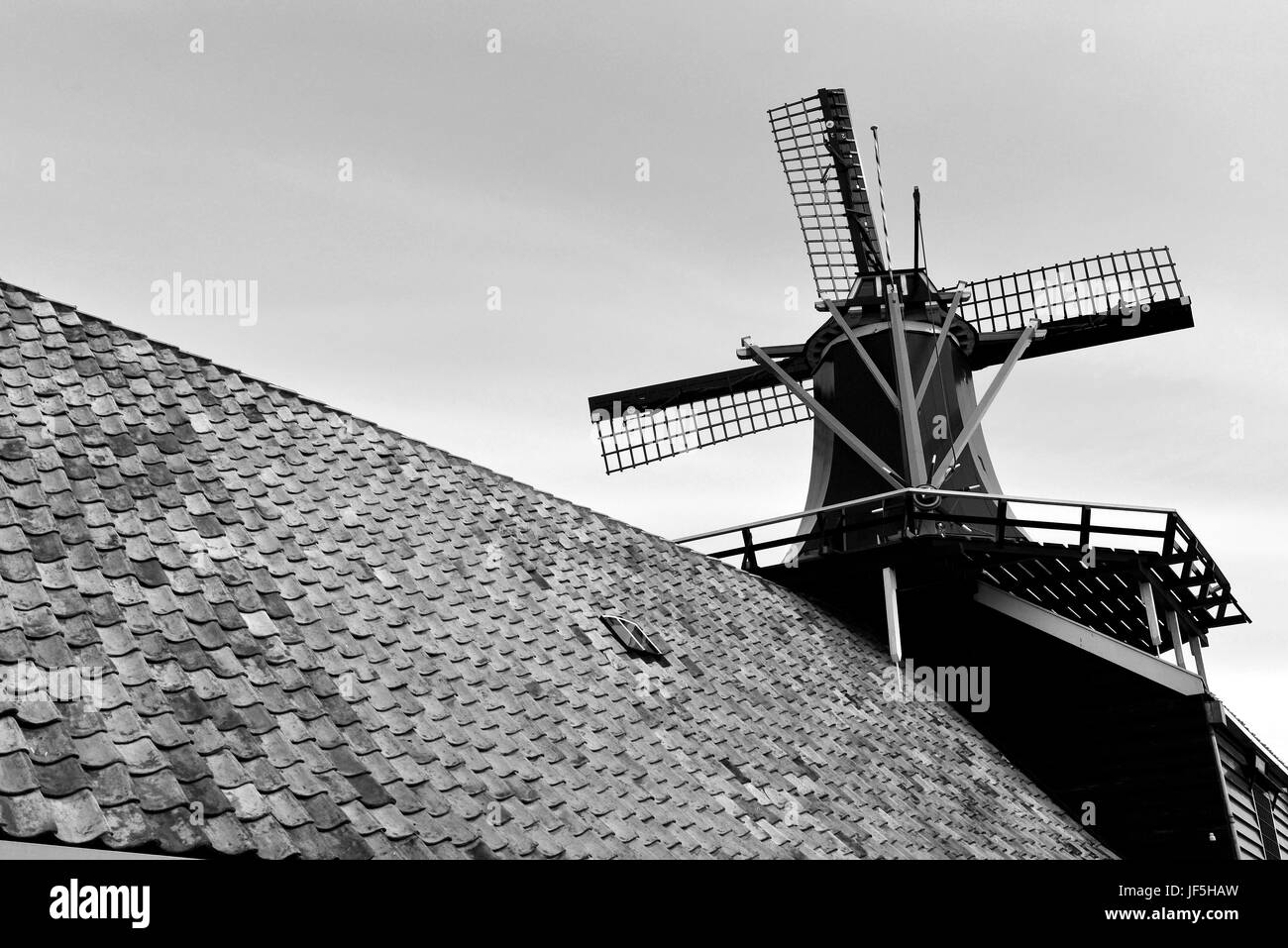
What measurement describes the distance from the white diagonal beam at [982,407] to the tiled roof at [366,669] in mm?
5190

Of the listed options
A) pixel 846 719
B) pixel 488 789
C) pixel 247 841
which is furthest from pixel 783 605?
pixel 247 841

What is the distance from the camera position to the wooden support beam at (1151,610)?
1434 centimetres

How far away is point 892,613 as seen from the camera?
14805 millimetres

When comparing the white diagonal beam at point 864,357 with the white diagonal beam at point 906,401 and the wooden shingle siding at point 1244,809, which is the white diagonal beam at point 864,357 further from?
the wooden shingle siding at point 1244,809

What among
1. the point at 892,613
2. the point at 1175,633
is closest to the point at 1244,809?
the point at 1175,633

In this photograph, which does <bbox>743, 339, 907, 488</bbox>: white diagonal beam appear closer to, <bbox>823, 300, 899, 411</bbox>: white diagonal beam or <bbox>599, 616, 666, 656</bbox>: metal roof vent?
<bbox>823, 300, 899, 411</bbox>: white diagonal beam

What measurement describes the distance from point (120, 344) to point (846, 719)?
7038 millimetres

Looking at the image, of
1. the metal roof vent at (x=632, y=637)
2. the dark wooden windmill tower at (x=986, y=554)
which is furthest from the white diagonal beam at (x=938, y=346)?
the metal roof vent at (x=632, y=637)

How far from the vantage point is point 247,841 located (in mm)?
5789

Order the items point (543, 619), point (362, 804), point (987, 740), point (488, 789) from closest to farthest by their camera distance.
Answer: point (362, 804)
point (488, 789)
point (543, 619)
point (987, 740)

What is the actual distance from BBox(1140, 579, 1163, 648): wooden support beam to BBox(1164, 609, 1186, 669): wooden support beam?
1.15 feet

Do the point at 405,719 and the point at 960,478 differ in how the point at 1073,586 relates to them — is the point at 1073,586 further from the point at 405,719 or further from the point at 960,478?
the point at 405,719

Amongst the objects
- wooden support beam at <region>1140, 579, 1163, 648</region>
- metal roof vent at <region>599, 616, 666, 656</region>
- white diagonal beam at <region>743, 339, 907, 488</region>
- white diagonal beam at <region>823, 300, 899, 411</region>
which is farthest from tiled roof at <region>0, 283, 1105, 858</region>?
white diagonal beam at <region>823, 300, 899, 411</region>
